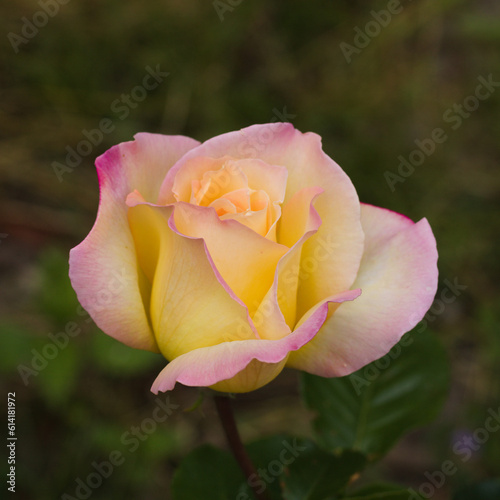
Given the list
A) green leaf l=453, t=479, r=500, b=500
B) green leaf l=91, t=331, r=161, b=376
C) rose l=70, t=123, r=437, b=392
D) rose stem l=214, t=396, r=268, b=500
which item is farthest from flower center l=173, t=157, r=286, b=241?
green leaf l=91, t=331, r=161, b=376

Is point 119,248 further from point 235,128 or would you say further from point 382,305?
point 235,128

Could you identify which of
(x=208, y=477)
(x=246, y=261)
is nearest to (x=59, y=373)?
(x=208, y=477)

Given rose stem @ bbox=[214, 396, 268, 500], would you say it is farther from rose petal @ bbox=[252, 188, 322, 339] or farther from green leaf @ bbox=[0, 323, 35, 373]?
green leaf @ bbox=[0, 323, 35, 373]

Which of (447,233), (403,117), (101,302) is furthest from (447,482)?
(101,302)

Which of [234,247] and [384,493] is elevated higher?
[234,247]

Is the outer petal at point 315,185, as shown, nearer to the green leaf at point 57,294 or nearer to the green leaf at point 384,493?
the green leaf at point 384,493
